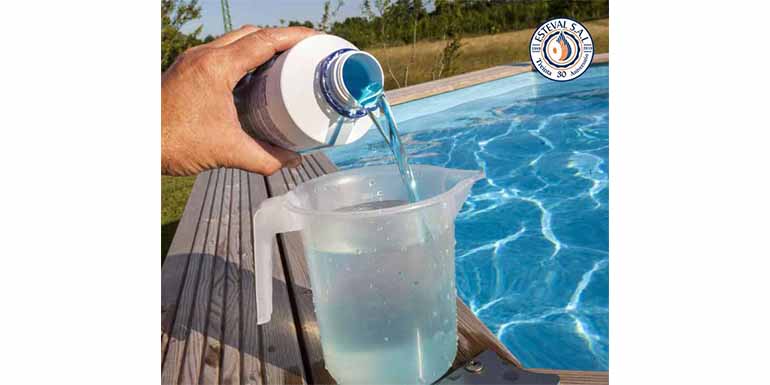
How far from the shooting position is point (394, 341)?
785mm

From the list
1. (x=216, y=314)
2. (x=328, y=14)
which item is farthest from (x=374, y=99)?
(x=328, y=14)

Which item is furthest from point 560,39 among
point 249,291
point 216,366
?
point 216,366

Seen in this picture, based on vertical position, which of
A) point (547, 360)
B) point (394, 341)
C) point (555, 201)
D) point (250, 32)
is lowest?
point (547, 360)

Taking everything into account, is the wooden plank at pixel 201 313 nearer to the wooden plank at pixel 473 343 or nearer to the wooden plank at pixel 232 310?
the wooden plank at pixel 232 310

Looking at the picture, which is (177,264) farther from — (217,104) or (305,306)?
(217,104)

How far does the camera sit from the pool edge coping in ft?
12.0

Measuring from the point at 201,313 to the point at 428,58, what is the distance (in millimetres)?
2855

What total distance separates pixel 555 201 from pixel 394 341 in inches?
96.1

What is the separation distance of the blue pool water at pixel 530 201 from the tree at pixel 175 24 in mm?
504

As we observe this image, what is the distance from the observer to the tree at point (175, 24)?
1.28m

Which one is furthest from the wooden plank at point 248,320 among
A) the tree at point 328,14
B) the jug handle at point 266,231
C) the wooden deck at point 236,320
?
the tree at point 328,14

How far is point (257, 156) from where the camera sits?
0.92 metres
